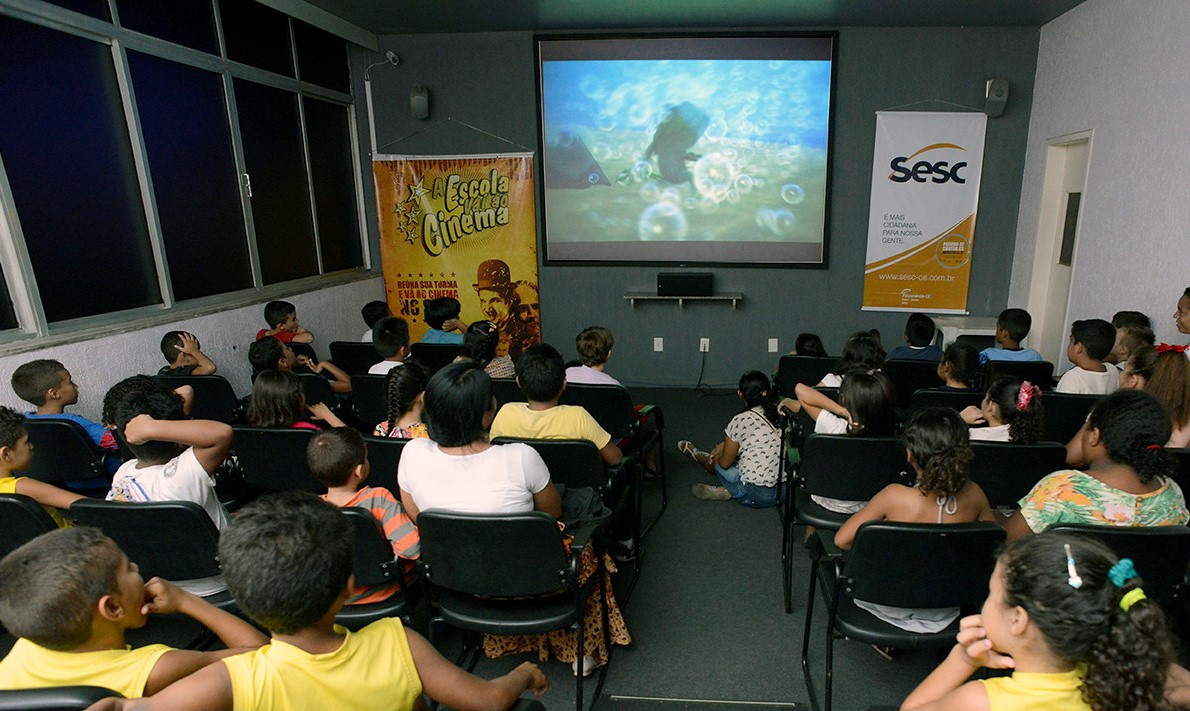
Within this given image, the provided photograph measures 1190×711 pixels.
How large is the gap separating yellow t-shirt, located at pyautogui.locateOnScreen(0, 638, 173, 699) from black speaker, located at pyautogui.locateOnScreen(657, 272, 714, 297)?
5015 millimetres

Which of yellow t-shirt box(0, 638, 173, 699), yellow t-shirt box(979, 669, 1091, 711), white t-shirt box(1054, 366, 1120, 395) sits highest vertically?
yellow t-shirt box(0, 638, 173, 699)

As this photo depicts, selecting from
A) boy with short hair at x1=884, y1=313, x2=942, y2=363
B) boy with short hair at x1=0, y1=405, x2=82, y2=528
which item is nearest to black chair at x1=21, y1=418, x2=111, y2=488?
boy with short hair at x1=0, y1=405, x2=82, y2=528

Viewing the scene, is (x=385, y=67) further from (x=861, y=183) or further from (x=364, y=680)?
(x=364, y=680)

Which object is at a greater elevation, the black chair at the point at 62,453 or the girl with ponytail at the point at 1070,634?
the girl with ponytail at the point at 1070,634

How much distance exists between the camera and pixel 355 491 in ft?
6.43

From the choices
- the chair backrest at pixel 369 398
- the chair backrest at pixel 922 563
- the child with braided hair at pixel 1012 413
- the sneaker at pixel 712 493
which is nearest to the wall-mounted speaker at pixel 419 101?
the chair backrest at pixel 369 398

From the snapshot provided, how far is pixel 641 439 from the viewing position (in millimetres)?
3293

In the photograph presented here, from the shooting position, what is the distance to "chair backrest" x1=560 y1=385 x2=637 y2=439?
299cm

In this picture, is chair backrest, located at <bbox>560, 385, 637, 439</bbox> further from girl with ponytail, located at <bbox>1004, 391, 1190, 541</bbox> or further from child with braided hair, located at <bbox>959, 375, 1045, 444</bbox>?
girl with ponytail, located at <bbox>1004, 391, 1190, 541</bbox>

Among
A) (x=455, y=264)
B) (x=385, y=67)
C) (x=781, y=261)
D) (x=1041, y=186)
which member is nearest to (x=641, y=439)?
(x=781, y=261)

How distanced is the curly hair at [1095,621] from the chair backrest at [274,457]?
225cm

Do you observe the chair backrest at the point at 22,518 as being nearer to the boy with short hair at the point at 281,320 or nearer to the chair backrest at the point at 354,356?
the chair backrest at the point at 354,356

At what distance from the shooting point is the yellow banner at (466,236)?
5.90 m

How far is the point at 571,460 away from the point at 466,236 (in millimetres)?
4199
